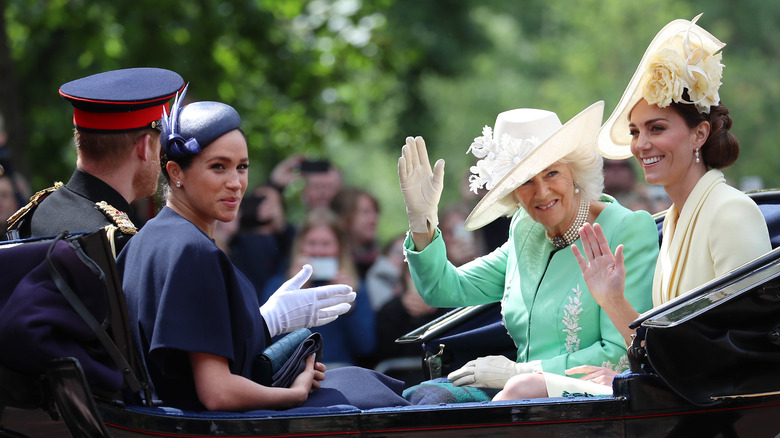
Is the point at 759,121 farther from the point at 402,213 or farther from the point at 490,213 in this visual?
the point at 490,213

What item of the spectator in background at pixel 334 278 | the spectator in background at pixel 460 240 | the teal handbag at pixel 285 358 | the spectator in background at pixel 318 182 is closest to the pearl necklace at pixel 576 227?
the teal handbag at pixel 285 358

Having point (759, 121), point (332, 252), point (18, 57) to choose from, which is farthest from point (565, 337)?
point (759, 121)

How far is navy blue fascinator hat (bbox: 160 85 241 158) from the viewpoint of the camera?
112 inches

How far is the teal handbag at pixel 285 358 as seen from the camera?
9.34 feet

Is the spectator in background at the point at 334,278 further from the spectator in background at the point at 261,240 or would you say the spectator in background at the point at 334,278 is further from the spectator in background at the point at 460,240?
the spectator in background at the point at 460,240

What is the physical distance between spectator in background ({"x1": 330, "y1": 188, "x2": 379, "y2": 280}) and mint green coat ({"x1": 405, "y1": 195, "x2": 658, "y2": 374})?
272cm

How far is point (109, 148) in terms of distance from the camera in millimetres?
3432

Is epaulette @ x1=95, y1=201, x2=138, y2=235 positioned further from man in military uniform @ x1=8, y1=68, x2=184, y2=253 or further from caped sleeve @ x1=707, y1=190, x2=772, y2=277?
caped sleeve @ x1=707, y1=190, x2=772, y2=277

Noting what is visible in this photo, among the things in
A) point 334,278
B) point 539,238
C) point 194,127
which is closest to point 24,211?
point 194,127

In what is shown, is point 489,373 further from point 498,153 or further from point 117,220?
point 117,220

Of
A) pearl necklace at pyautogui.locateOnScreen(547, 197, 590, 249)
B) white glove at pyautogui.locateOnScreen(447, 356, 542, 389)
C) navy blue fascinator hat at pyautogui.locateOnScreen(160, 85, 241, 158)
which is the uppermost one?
navy blue fascinator hat at pyautogui.locateOnScreen(160, 85, 241, 158)

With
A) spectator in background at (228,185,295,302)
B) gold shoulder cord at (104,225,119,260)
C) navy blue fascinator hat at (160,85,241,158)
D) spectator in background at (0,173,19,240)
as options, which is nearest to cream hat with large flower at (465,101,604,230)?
navy blue fascinator hat at (160,85,241,158)

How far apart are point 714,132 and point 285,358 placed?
61.0 inches

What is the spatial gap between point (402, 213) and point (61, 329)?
1103 inches
